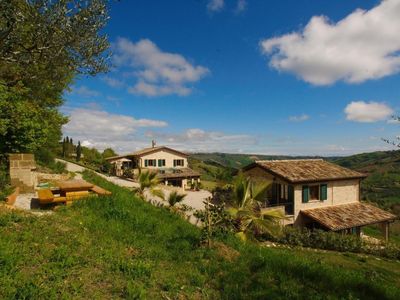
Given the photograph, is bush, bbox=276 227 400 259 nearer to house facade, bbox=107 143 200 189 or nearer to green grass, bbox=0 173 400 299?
green grass, bbox=0 173 400 299

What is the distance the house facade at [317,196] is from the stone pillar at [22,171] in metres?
17.3

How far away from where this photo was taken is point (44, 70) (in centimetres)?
1110

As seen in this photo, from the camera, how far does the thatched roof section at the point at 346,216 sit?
23.2m

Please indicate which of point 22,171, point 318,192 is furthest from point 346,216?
point 22,171

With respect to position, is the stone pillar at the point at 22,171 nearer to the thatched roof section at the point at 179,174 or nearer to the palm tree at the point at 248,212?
the palm tree at the point at 248,212

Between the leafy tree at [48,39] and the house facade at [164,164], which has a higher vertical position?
the leafy tree at [48,39]

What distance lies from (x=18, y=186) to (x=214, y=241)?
34.1ft

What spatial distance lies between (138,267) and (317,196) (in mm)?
23144

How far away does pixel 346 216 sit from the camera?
24.8 metres

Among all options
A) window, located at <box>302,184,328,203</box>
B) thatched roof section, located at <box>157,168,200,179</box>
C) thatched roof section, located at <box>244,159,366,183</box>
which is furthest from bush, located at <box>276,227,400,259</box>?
thatched roof section, located at <box>157,168,200,179</box>

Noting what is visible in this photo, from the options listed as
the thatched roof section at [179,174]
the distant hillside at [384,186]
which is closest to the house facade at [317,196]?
the thatched roof section at [179,174]

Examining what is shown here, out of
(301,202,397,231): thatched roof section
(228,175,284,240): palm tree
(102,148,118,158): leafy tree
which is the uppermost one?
(102,148,118,158): leafy tree

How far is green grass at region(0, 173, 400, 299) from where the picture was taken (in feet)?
18.7

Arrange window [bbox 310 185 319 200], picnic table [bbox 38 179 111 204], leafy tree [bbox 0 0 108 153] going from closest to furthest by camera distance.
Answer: leafy tree [bbox 0 0 108 153] → picnic table [bbox 38 179 111 204] → window [bbox 310 185 319 200]
